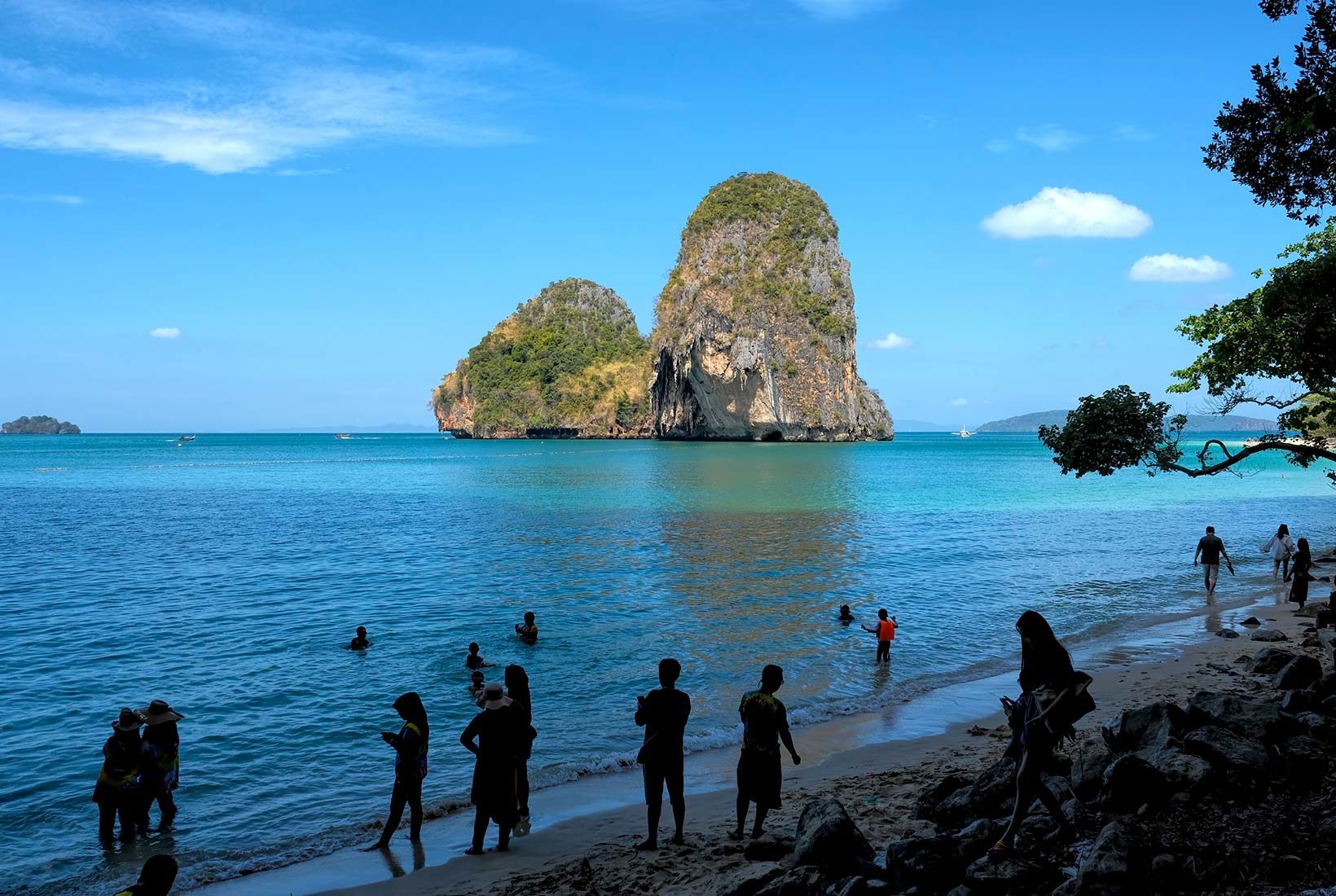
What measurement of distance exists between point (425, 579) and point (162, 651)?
8.81 meters

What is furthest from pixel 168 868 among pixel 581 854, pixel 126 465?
pixel 126 465

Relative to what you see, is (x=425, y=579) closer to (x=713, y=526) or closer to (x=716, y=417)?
(x=713, y=526)

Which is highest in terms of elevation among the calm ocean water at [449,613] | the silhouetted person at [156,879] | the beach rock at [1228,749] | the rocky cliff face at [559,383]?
the rocky cliff face at [559,383]

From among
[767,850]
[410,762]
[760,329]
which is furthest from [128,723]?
[760,329]

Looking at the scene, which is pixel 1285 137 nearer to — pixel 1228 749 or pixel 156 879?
pixel 1228 749

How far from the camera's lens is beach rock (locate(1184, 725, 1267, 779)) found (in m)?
6.62

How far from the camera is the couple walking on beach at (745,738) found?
727 centimetres

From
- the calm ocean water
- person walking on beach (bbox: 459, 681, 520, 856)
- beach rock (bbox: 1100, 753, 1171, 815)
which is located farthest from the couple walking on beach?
the calm ocean water

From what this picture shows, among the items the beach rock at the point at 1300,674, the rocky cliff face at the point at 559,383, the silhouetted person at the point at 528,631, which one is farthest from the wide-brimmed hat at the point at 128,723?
the rocky cliff face at the point at 559,383

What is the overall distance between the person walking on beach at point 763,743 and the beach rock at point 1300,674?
650cm

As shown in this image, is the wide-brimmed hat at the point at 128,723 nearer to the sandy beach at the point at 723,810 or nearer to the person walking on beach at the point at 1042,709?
the sandy beach at the point at 723,810

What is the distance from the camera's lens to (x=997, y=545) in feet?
105

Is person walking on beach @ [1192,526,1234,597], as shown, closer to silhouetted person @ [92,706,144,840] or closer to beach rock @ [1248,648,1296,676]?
beach rock @ [1248,648,1296,676]

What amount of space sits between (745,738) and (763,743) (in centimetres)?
19
